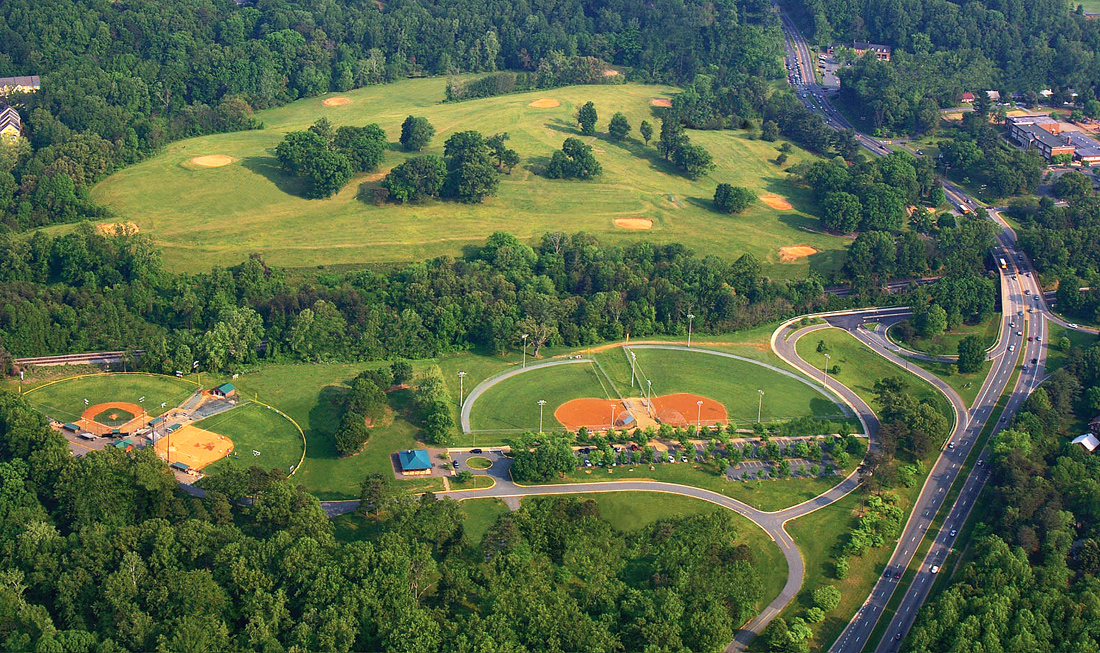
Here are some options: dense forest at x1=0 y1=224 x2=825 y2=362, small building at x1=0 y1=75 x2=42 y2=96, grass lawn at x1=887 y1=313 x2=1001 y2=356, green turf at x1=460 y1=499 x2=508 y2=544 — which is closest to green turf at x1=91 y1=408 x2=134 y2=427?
dense forest at x1=0 y1=224 x2=825 y2=362

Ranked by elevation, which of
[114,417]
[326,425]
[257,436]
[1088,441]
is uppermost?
[1088,441]

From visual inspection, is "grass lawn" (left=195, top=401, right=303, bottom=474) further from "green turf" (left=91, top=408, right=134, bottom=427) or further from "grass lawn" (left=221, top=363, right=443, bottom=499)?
"green turf" (left=91, top=408, right=134, bottom=427)

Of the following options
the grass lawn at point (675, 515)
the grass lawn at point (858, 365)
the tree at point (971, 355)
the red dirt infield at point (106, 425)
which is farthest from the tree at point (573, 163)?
the red dirt infield at point (106, 425)

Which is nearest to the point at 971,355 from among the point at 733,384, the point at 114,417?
the point at 733,384

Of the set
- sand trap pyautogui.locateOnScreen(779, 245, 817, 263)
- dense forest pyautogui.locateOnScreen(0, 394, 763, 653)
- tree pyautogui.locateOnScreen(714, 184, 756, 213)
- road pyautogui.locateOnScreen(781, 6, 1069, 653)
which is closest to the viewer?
dense forest pyautogui.locateOnScreen(0, 394, 763, 653)

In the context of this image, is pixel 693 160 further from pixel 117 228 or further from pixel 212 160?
pixel 117 228

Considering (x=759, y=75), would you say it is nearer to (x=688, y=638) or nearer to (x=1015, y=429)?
(x=1015, y=429)

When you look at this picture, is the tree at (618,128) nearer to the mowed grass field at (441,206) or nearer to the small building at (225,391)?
the mowed grass field at (441,206)
